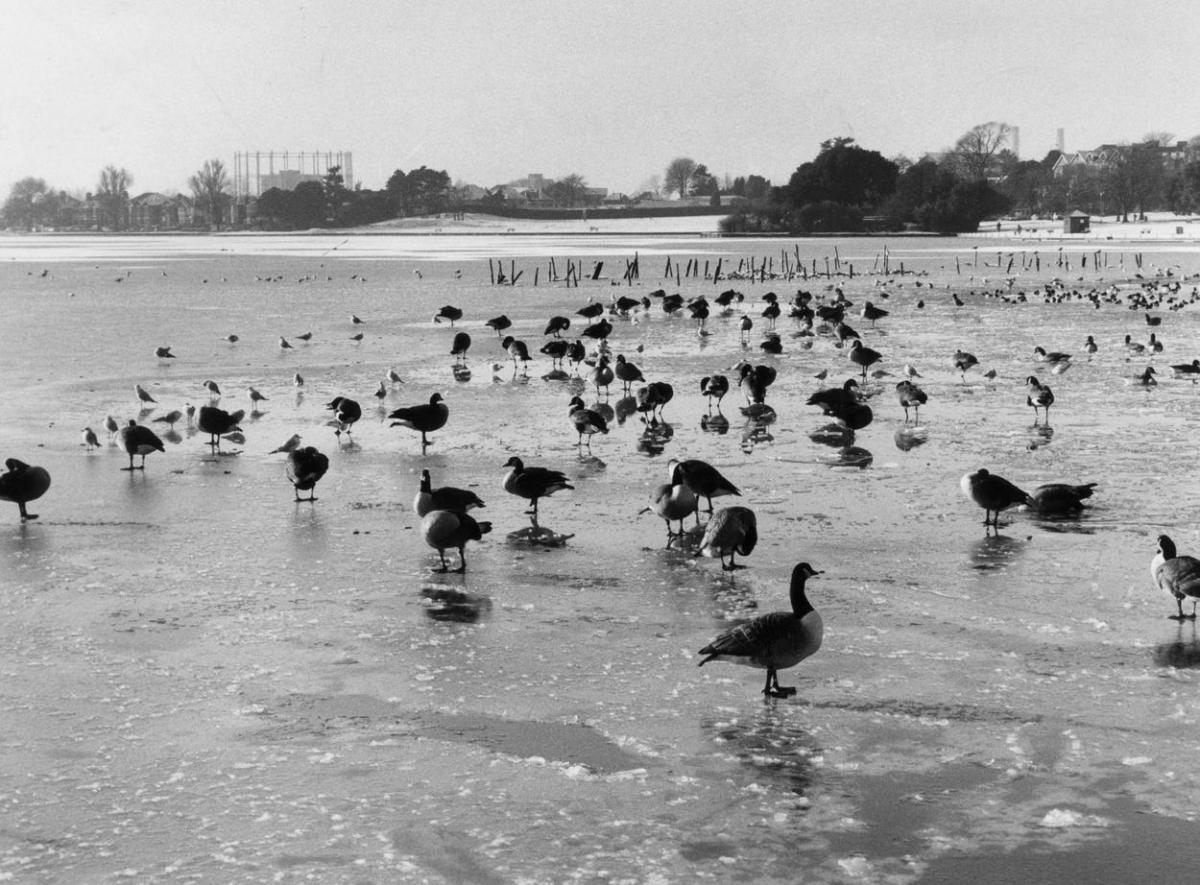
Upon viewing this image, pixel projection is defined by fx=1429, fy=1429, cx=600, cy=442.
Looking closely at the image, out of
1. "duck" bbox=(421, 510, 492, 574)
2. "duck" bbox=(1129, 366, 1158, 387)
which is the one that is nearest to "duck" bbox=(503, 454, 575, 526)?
"duck" bbox=(421, 510, 492, 574)

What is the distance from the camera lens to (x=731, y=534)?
1128cm

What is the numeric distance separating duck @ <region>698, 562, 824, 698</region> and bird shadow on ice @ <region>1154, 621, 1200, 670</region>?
89.2 inches

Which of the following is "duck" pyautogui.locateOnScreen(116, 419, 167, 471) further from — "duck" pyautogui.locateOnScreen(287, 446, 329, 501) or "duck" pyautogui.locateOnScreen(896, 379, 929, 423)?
"duck" pyautogui.locateOnScreen(896, 379, 929, 423)

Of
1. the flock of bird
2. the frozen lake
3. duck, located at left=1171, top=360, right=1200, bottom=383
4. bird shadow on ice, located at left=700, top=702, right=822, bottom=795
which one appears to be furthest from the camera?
duck, located at left=1171, top=360, right=1200, bottom=383

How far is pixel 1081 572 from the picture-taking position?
11.1 meters

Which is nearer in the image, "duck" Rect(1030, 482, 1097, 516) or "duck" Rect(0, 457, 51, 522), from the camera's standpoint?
"duck" Rect(1030, 482, 1097, 516)

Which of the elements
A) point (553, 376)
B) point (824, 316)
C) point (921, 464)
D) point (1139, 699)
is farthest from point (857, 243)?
point (1139, 699)

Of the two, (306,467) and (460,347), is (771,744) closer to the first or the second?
(306,467)

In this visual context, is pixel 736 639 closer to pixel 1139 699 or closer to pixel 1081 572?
pixel 1139 699

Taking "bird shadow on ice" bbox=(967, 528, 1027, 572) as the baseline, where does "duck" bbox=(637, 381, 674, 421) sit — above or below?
above

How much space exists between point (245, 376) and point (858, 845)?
2139 centimetres

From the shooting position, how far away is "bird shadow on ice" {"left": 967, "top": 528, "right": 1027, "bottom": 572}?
11445mm

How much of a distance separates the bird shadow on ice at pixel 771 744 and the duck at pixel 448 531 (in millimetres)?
4034

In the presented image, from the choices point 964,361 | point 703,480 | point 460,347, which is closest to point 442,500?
point 703,480
